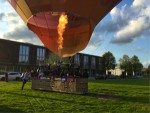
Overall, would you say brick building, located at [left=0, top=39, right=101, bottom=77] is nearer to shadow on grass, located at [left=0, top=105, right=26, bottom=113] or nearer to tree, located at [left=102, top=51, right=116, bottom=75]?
tree, located at [left=102, top=51, right=116, bottom=75]

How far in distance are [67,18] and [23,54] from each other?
60.4 m

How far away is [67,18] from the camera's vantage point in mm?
16422

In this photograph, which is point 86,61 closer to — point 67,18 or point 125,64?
point 125,64

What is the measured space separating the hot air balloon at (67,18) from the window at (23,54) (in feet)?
185

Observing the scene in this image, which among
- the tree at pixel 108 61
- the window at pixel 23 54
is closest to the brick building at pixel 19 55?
the window at pixel 23 54

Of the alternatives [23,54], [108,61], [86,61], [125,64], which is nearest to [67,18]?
[23,54]

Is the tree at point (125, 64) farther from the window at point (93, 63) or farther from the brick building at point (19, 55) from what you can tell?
the brick building at point (19, 55)

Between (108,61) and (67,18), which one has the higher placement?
(108,61)

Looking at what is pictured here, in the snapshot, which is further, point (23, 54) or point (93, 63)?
point (93, 63)

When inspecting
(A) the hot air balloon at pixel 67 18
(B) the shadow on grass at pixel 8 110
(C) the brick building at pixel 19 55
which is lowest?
(B) the shadow on grass at pixel 8 110

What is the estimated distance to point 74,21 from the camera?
16.9m

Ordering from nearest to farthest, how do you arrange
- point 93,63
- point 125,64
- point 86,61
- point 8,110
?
point 8,110 → point 86,61 → point 93,63 → point 125,64

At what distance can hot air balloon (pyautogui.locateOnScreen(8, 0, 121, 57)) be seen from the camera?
46.3 feet

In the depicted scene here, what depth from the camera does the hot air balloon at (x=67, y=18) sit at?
46.3 ft
